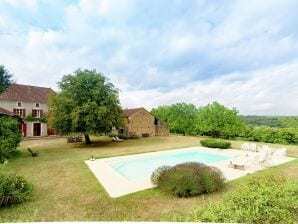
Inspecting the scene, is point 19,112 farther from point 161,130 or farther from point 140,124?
point 161,130

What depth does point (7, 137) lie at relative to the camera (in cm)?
1561

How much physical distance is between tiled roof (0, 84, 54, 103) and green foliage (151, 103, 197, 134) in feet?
77.6

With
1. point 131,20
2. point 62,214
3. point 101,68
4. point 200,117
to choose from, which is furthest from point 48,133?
point 62,214

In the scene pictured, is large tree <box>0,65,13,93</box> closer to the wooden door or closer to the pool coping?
the wooden door

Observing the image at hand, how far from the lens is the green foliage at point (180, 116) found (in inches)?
1692

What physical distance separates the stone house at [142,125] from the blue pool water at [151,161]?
604 inches

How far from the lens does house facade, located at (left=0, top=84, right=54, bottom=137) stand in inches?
1335

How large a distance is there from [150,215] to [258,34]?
14.6m

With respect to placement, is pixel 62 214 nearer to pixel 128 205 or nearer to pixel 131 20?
pixel 128 205

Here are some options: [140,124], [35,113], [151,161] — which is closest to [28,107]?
[35,113]

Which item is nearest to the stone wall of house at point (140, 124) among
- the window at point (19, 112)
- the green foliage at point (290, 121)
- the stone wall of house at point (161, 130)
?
the stone wall of house at point (161, 130)

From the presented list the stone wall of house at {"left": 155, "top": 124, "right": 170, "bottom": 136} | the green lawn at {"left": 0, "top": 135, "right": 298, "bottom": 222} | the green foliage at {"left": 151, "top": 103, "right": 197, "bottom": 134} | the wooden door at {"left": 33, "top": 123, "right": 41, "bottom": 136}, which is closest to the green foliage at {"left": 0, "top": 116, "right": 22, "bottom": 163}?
the green lawn at {"left": 0, "top": 135, "right": 298, "bottom": 222}

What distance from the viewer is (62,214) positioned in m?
6.97

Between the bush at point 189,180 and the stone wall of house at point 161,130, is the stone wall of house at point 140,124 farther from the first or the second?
the bush at point 189,180
